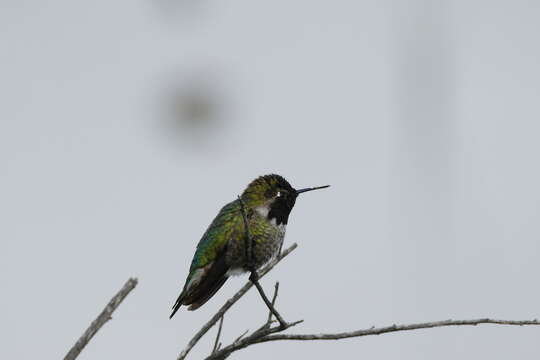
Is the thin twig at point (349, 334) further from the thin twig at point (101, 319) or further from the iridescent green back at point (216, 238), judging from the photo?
A: the iridescent green back at point (216, 238)

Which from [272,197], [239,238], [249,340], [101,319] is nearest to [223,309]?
[249,340]

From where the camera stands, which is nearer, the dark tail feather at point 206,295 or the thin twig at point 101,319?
the thin twig at point 101,319

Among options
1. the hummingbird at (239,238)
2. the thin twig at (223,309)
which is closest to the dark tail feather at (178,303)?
the hummingbird at (239,238)

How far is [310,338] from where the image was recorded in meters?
4.04

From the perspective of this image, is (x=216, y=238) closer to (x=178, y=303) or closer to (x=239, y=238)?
(x=239, y=238)

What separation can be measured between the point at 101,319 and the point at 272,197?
504 centimetres

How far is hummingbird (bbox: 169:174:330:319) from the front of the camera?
23.2ft

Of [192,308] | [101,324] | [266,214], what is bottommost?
[192,308]

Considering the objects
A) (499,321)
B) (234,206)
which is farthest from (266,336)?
(234,206)

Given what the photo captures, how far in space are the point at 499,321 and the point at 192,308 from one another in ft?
12.1

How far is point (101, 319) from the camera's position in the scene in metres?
3.07

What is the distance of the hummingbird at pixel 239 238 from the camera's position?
23.2 ft

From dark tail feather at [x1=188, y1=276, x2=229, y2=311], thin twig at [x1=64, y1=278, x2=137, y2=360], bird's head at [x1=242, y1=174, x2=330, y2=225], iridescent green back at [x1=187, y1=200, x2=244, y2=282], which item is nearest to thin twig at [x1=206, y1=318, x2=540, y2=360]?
thin twig at [x1=64, y1=278, x2=137, y2=360]

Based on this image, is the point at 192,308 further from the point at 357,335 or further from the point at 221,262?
the point at 357,335
